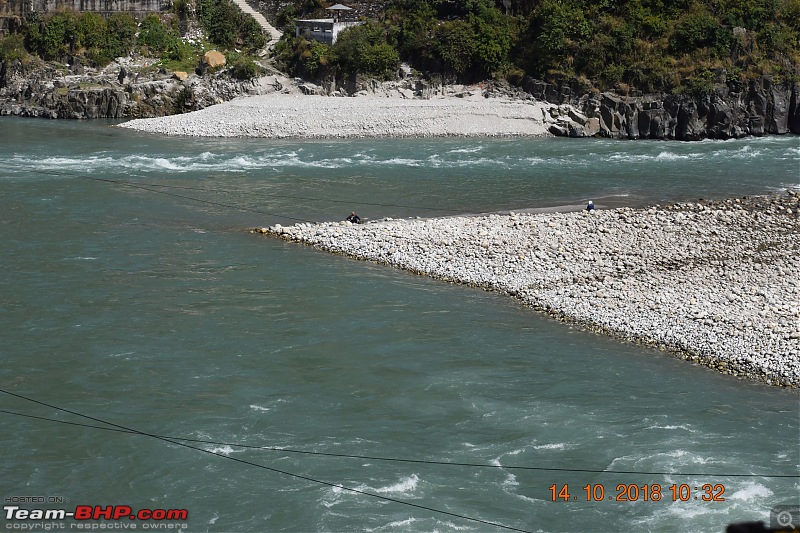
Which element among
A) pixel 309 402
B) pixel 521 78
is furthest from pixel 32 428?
pixel 521 78

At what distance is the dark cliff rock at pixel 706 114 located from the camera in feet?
192

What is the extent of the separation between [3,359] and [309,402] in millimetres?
7680

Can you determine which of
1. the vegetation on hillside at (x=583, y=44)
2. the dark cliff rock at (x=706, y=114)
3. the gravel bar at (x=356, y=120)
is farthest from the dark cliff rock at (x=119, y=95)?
the dark cliff rock at (x=706, y=114)

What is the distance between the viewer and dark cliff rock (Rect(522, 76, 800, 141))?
192 ft

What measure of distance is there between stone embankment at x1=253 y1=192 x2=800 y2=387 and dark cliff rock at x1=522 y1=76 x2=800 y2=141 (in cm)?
2061

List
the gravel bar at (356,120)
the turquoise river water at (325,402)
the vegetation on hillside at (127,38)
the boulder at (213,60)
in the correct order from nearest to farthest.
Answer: the turquoise river water at (325,402) → the gravel bar at (356,120) → the boulder at (213,60) → the vegetation on hillside at (127,38)

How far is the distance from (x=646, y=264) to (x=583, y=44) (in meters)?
37.4

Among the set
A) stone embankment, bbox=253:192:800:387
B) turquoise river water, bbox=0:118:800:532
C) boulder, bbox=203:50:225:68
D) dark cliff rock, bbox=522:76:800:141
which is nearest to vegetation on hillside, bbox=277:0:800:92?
dark cliff rock, bbox=522:76:800:141

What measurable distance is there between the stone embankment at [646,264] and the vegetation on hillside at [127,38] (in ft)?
128

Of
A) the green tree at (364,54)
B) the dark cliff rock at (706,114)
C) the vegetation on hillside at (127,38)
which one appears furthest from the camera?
the vegetation on hillside at (127,38)

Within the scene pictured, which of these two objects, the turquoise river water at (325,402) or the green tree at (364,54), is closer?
the turquoise river water at (325,402)

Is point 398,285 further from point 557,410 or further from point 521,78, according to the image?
point 521,78

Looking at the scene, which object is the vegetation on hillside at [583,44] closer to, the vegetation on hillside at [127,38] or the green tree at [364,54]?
the green tree at [364,54]

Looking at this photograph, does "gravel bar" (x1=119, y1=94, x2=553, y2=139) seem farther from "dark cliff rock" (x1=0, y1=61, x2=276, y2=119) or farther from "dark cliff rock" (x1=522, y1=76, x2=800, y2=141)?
"dark cliff rock" (x1=522, y1=76, x2=800, y2=141)
